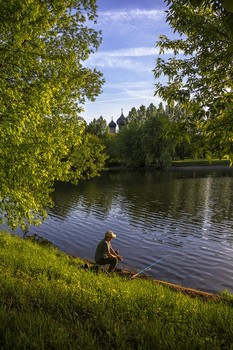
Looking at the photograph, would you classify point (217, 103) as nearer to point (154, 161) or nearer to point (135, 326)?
point (135, 326)

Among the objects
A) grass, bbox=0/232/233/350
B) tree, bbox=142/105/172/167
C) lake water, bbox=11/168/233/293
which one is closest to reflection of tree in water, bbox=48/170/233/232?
lake water, bbox=11/168/233/293

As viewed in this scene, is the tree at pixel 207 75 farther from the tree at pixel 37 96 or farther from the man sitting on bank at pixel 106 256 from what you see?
the man sitting on bank at pixel 106 256

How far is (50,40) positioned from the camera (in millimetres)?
13617

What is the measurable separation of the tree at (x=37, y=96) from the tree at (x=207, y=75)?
4.27 meters

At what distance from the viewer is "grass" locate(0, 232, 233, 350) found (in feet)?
15.8

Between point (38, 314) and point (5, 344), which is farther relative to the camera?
point (38, 314)

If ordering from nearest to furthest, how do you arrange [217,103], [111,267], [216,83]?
[217,103] → [216,83] → [111,267]

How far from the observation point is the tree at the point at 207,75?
489 cm

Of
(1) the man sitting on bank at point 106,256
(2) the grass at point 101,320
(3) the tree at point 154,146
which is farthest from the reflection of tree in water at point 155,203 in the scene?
(3) the tree at point 154,146

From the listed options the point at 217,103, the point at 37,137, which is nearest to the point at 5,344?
the point at 217,103

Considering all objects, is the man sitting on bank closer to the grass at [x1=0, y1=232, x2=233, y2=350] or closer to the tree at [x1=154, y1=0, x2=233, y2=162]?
the grass at [x1=0, y1=232, x2=233, y2=350]

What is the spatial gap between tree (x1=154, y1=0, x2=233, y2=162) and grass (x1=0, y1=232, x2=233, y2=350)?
293 centimetres

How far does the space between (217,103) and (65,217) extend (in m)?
25.4

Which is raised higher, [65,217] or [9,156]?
[9,156]
